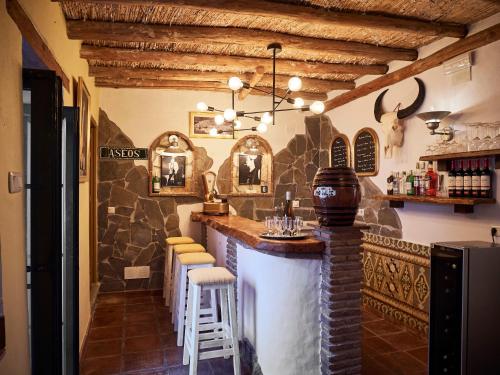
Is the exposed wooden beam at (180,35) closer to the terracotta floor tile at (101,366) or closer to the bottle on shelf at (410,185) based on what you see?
the bottle on shelf at (410,185)

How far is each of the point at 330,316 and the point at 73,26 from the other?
3.03 metres

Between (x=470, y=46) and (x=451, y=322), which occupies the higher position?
(x=470, y=46)

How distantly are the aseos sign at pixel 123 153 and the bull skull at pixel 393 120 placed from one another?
3.12m

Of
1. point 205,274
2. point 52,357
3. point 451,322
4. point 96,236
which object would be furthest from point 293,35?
point 96,236

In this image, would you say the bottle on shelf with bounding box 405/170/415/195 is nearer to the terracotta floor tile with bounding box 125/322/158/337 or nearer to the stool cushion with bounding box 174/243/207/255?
the stool cushion with bounding box 174/243/207/255

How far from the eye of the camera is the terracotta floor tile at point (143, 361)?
2.83 metres

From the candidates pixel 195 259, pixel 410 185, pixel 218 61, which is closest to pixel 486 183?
pixel 410 185

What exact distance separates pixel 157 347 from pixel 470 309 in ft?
8.35

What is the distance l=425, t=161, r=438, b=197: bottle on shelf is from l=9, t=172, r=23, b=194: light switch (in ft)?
10.8

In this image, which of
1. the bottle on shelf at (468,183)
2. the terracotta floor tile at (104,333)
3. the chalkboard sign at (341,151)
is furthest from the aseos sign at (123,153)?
the bottle on shelf at (468,183)

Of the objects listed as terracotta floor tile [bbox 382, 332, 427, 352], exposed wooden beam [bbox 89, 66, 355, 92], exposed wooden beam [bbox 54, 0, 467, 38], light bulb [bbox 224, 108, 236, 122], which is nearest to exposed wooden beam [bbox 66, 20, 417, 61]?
exposed wooden beam [bbox 54, 0, 467, 38]

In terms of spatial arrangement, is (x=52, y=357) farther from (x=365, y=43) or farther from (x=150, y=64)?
(x=365, y=43)

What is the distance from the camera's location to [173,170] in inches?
198

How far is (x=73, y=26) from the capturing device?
9.60 ft
